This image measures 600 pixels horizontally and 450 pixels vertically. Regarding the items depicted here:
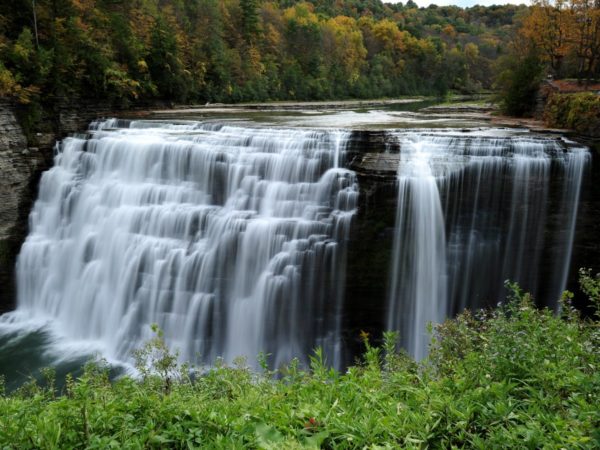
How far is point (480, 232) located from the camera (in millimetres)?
11773

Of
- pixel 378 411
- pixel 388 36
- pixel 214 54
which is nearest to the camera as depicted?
pixel 378 411

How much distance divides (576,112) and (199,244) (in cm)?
1167

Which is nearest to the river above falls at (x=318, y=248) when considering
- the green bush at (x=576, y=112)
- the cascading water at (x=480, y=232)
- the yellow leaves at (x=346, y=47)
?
the cascading water at (x=480, y=232)

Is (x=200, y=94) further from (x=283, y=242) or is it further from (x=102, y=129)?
(x=283, y=242)

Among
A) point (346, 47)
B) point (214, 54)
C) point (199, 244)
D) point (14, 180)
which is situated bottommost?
point (199, 244)

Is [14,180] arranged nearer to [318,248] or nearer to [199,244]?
[199,244]

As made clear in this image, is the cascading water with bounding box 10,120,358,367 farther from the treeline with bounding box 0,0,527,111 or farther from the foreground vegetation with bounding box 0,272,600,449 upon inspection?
the foreground vegetation with bounding box 0,272,600,449

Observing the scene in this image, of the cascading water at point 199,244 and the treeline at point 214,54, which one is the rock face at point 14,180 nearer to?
the cascading water at point 199,244

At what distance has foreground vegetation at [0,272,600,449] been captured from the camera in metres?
3.82

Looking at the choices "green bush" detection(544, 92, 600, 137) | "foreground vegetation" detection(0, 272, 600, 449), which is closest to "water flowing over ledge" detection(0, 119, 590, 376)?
"green bush" detection(544, 92, 600, 137)

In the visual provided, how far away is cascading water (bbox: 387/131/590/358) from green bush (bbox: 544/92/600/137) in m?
1.62

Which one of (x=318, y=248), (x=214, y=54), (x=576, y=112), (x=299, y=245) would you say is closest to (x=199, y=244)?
(x=299, y=245)

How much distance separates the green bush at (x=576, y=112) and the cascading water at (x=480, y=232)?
5.31 ft

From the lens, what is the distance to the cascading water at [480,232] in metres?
11.6
